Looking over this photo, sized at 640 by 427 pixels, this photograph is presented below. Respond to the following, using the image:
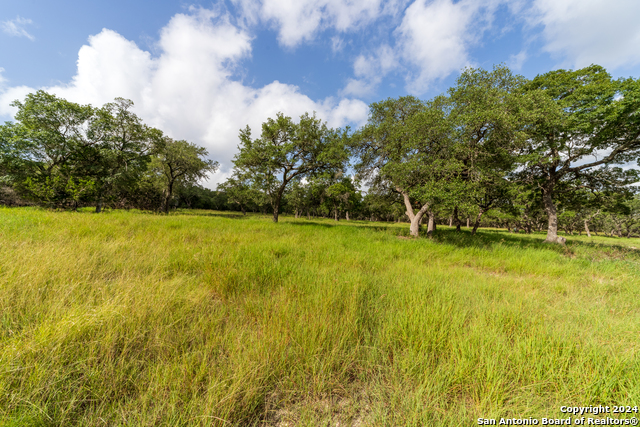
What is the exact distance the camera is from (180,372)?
1694 mm

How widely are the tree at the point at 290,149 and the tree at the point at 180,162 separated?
1184 cm

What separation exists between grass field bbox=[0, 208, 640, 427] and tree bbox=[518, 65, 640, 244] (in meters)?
11.3

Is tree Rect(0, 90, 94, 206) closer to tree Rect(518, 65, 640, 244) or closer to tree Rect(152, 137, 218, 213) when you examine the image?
tree Rect(152, 137, 218, 213)

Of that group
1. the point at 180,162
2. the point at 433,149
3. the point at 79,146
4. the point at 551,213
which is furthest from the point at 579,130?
the point at 79,146

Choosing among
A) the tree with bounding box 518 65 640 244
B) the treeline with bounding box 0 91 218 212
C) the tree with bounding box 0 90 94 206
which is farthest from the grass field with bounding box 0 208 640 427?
the tree with bounding box 0 90 94 206

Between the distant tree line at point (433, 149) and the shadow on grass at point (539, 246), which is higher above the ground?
the distant tree line at point (433, 149)

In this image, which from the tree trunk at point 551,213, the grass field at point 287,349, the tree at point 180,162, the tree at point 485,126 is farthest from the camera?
the tree at point 180,162

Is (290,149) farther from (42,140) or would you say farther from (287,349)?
(42,140)

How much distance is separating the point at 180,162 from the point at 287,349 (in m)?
28.4

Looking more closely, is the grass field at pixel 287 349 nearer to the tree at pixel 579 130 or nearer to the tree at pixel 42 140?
the tree at pixel 579 130

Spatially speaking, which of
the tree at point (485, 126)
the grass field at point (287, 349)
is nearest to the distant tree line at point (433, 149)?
the tree at point (485, 126)

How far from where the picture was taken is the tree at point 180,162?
22.4 meters

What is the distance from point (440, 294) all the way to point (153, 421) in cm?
401

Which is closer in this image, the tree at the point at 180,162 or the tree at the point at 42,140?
the tree at the point at 42,140
